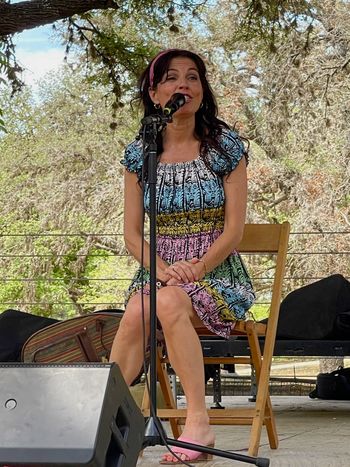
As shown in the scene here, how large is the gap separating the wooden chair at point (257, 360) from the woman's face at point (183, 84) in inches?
20.5

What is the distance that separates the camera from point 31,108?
57.1 feet

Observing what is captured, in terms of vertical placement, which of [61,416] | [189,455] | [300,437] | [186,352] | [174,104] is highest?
[174,104]

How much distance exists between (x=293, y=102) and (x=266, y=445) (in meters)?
12.1

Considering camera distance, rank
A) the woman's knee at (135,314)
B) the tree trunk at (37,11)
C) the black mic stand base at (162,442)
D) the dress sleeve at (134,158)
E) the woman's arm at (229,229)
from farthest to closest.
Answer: the tree trunk at (37,11), the dress sleeve at (134,158), the woman's arm at (229,229), the woman's knee at (135,314), the black mic stand base at (162,442)

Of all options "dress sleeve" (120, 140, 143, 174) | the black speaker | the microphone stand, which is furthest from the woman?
the black speaker

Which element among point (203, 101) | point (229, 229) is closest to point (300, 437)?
point (229, 229)

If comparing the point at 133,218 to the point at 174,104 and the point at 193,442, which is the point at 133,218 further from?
the point at 193,442

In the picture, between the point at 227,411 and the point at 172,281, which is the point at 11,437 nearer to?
the point at 172,281

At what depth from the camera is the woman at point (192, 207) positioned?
2949mm

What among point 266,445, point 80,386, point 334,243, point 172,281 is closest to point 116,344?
point 172,281

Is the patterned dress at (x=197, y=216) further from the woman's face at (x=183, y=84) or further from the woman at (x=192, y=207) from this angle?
the woman's face at (x=183, y=84)

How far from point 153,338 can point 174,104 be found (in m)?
0.68

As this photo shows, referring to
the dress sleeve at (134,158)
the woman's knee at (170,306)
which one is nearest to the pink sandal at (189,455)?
the woman's knee at (170,306)

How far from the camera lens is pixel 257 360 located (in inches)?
126
